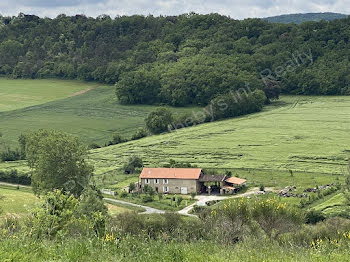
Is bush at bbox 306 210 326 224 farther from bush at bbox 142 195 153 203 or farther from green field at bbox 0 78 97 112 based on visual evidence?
green field at bbox 0 78 97 112

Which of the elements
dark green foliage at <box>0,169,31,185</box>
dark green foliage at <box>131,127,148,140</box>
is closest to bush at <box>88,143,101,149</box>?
dark green foliage at <box>131,127,148,140</box>

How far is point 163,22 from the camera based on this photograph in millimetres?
181000

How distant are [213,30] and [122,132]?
246 feet

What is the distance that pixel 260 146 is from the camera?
253 ft

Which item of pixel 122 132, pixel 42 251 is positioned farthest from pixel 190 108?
pixel 42 251

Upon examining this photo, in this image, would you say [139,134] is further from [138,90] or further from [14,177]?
[138,90]

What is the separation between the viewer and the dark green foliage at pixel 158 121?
93.0 m

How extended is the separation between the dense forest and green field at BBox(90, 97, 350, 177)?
75.9 feet

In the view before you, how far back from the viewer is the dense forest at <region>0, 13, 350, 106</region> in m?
125

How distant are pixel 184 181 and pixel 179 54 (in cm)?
9265

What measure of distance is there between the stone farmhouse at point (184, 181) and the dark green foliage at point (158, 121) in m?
30.0

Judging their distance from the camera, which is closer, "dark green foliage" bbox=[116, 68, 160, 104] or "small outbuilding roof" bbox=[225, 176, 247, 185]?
"small outbuilding roof" bbox=[225, 176, 247, 185]

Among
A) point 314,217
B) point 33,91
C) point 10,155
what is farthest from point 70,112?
point 314,217

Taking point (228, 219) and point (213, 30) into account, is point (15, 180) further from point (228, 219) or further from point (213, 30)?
point (213, 30)
